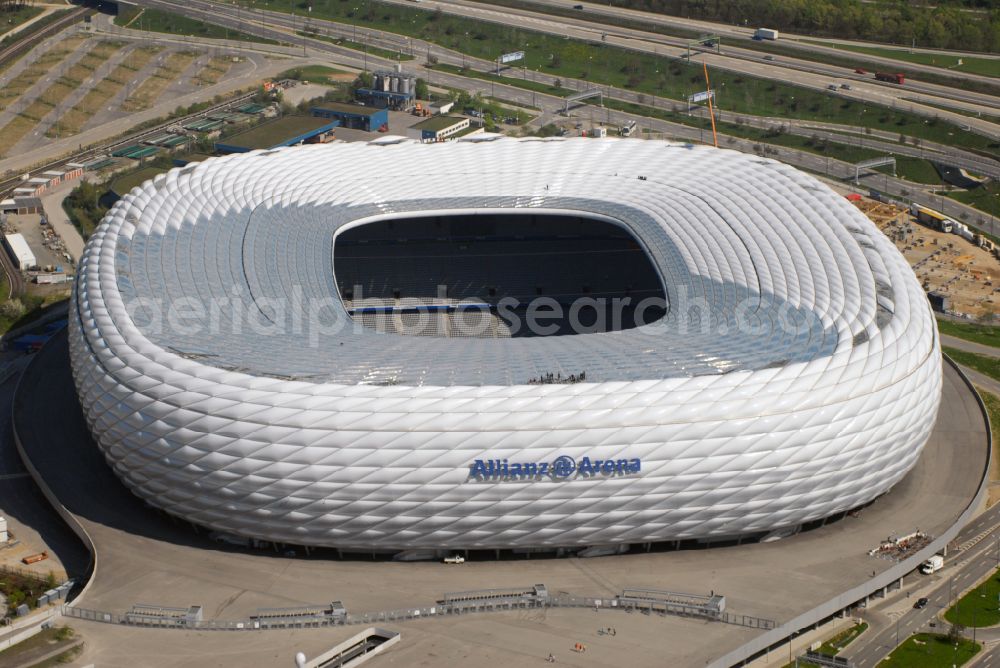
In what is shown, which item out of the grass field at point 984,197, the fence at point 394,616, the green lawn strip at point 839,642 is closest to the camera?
the fence at point 394,616

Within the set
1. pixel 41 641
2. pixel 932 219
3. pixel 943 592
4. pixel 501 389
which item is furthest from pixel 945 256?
pixel 41 641

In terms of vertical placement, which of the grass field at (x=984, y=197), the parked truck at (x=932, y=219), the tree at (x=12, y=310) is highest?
the grass field at (x=984, y=197)

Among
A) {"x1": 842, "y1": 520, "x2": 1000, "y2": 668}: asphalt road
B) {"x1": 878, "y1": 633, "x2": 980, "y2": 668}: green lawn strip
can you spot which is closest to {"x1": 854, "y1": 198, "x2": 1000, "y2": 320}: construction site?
{"x1": 842, "y1": 520, "x2": 1000, "y2": 668}: asphalt road

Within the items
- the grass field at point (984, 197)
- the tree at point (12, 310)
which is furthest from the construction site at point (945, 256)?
the tree at point (12, 310)

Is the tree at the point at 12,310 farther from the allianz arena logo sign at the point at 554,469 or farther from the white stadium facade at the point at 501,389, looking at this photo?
the allianz arena logo sign at the point at 554,469

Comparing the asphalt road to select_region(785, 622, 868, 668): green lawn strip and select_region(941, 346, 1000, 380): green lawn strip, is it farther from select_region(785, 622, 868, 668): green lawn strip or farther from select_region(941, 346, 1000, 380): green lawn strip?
select_region(941, 346, 1000, 380): green lawn strip

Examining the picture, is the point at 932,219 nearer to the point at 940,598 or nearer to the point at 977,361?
the point at 977,361
